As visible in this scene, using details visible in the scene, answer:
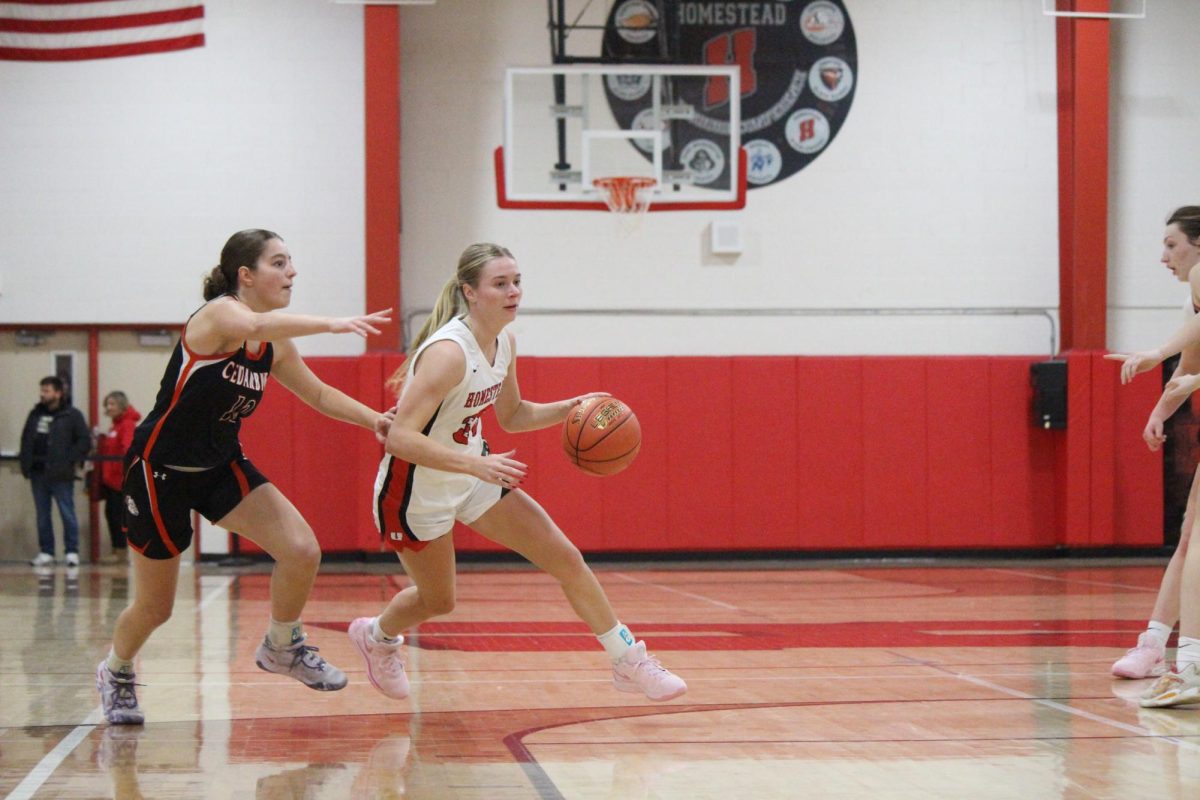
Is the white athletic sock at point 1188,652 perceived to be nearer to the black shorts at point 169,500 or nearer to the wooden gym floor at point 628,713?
the wooden gym floor at point 628,713

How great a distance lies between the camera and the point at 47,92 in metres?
11.8

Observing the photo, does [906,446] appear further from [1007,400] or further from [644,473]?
[644,473]

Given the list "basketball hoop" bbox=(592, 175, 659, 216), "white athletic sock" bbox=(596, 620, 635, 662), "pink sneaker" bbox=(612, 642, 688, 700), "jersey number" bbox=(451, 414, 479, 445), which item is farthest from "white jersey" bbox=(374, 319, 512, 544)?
"basketball hoop" bbox=(592, 175, 659, 216)

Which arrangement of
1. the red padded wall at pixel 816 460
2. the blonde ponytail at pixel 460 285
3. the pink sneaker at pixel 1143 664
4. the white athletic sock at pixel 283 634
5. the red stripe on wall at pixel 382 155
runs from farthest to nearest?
the red padded wall at pixel 816 460
the red stripe on wall at pixel 382 155
the pink sneaker at pixel 1143 664
the white athletic sock at pixel 283 634
the blonde ponytail at pixel 460 285

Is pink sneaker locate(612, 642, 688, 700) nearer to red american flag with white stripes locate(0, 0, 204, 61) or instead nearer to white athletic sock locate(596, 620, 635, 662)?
white athletic sock locate(596, 620, 635, 662)

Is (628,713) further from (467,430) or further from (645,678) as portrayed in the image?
(467,430)

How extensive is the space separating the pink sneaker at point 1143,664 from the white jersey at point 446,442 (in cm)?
258

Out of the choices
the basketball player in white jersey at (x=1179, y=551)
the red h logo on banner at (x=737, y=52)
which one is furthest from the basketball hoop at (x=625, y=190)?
the basketball player in white jersey at (x=1179, y=551)

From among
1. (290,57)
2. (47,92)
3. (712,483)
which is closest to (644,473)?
(712,483)

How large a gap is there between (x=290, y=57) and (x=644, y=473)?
5071 millimetres

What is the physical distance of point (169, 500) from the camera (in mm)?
4094

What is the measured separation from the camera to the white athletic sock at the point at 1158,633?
4875 millimetres

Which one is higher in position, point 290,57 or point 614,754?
point 290,57

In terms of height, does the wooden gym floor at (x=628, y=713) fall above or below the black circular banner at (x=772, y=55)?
below
